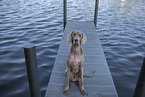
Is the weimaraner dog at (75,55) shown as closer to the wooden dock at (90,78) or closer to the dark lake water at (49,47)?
the wooden dock at (90,78)

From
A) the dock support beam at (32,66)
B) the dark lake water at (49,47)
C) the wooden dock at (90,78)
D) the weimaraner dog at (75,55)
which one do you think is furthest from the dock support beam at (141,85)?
the dark lake water at (49,47)

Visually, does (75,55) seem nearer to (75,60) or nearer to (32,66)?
(75,60)

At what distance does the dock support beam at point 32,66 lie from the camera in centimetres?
269

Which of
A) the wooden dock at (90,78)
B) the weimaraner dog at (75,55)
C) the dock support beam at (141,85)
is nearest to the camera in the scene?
the dock support beam at (141,85)

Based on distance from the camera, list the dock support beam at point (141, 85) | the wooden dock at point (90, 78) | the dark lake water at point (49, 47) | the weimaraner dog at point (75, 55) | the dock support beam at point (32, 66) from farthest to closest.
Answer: the dark lake water at point (49, 47) → the wooden dock at point (90, 78) → the weimaraner dog at point (75, 55) → the dock support beam at point (32, 66) → the dock support beam at point (141, 85)

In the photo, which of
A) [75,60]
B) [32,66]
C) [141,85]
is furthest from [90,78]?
[32,66]

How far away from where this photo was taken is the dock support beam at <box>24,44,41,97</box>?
2.69 meters

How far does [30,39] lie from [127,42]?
22.2 ft

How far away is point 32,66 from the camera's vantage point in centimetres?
285

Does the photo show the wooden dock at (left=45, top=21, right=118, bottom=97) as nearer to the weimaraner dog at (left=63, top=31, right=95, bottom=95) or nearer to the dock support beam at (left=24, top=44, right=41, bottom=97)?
the weimaraner dog at (left=63, top=31, right=95, bottom=95)

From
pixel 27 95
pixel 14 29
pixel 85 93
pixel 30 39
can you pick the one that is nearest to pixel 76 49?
pixel 85 93

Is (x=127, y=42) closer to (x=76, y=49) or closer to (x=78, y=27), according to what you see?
(x=78, y=27)

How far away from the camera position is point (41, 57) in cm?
787

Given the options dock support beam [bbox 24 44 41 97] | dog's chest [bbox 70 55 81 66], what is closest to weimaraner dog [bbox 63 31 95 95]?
dog's chest [bbox 70 55 81 66]
